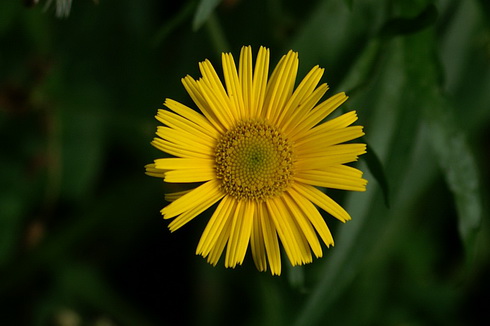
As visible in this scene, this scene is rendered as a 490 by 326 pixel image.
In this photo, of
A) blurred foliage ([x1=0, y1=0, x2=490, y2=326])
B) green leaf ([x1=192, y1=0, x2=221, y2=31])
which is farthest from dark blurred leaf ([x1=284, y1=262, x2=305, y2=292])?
green leaf ([x1=192, y1=0, x2=221, y2=31])

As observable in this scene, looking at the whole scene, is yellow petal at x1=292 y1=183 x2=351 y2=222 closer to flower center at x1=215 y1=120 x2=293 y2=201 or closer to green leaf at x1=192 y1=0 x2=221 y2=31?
flower center at x1=215 y1=120 x2=293 y2=201
